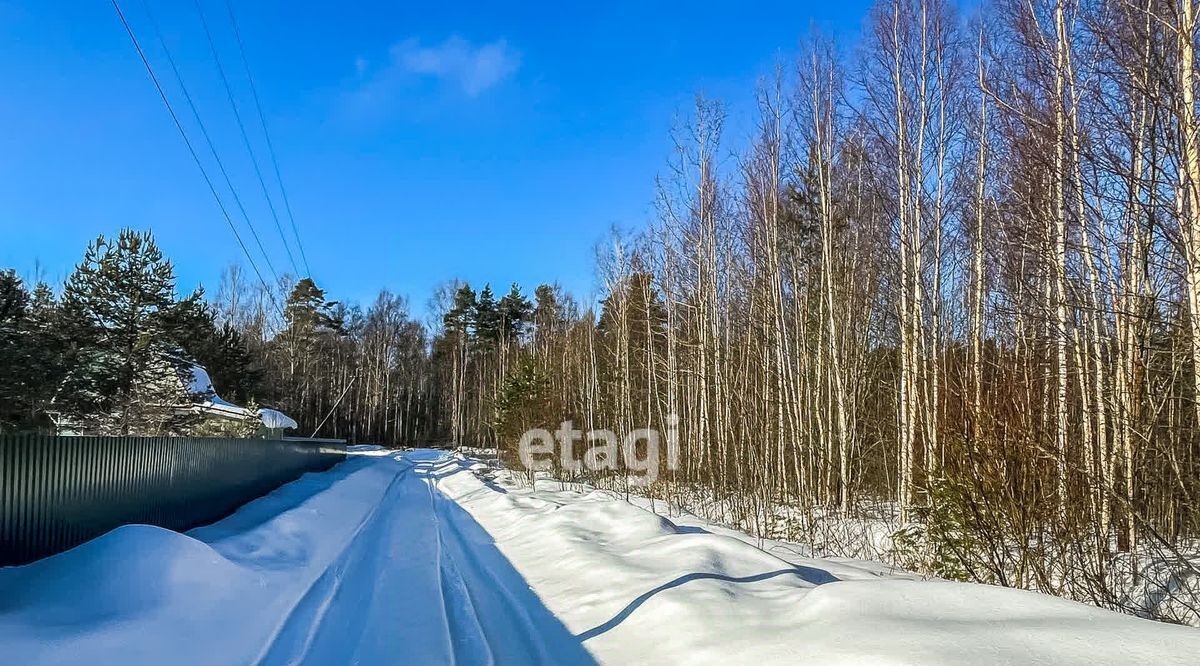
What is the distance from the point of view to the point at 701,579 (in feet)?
23.0

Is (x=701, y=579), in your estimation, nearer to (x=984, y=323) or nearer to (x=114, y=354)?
(x=984, y=323)

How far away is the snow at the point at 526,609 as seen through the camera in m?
4.36

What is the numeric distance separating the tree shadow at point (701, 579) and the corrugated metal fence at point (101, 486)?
5.39m

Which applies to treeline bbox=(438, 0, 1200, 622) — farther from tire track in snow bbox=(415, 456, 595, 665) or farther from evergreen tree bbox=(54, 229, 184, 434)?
evergreen tree bbox=(54, 229, 184, 434)

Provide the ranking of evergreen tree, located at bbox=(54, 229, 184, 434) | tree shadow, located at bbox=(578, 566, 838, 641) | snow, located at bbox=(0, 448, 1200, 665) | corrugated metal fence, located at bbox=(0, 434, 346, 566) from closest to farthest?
snow, located at bbox=(0, 448, 1200, 665) → tree shadow, located at bbox=(578, 566, 838, 641) → corrugated metal fence, located at bbox=(0, 434, 346, 566) → evergreen tree, located at bbox=(54, 229, 184, 434)

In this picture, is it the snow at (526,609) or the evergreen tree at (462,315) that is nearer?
the snow at (526,609)

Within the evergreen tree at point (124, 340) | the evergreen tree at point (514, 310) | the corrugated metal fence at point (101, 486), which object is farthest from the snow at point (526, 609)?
the evergreen tree at point (514, 310)

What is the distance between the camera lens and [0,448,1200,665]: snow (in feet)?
14.3

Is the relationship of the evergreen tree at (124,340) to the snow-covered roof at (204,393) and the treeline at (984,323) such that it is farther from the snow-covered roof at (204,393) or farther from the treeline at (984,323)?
the treeline at (984,323)

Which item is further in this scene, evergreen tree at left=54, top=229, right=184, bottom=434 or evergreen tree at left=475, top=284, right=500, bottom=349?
evergreen tree at left=475, top=284, right=500, bottom=349

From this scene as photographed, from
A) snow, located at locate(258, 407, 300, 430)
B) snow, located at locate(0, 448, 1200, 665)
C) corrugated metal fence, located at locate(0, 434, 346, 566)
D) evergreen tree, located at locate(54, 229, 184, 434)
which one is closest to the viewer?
snow, located at locate(0, 448, 1200, 665)

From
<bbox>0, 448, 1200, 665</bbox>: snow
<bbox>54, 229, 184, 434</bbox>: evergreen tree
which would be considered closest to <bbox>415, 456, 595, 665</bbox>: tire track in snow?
<bbox>0, 448, 1200, 665</bbox>: snow

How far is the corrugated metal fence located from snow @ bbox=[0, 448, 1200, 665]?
572mm

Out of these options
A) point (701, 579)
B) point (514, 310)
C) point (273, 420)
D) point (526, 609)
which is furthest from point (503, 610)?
point (514, 310)
